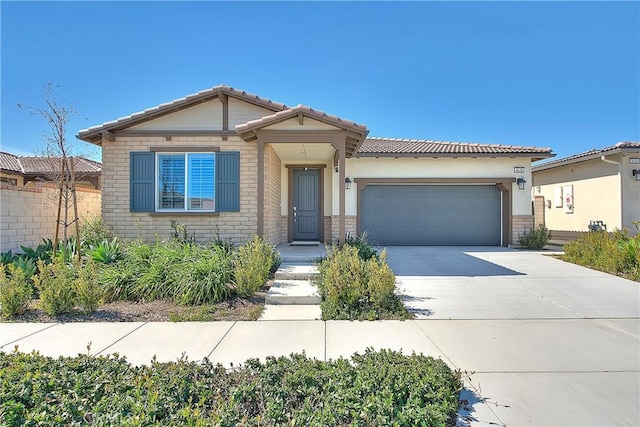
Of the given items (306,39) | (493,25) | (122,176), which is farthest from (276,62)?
(493,25)

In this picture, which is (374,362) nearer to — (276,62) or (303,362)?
(303,362)

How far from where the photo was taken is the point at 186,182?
30.3ft

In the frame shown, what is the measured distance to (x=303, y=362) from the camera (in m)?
3.13

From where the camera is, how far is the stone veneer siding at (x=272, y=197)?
9.12 metres

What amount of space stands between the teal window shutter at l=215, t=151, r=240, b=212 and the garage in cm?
560

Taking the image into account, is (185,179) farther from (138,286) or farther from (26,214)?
(138,286)

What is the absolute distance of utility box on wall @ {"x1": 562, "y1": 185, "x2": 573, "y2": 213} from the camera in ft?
47.1

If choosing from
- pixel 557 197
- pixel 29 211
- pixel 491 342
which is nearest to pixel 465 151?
pixel 557 197

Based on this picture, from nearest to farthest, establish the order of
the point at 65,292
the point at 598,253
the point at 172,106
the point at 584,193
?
1. the point at 65,292
2. the point at 598,253
3. the point at 172,106
4. the point at 584,193

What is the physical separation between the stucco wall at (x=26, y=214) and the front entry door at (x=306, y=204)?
261 inches

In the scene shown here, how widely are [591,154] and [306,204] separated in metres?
11.2

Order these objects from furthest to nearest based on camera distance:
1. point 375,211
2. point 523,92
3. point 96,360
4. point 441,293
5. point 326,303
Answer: point 523,92
point 375,211
point 441,293
point 326,303
point 96,360

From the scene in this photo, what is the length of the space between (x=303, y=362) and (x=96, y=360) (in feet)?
6.38

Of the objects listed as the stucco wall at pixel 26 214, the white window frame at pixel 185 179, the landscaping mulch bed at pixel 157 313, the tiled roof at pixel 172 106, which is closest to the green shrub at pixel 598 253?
the landscaping mulch bed at pixel 157 313
